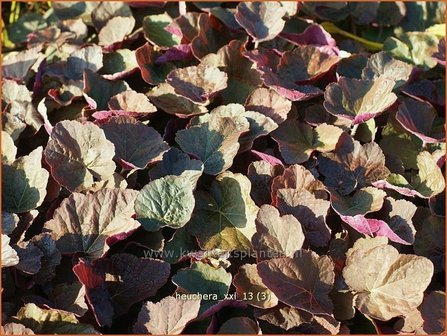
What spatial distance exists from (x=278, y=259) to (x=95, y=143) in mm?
441

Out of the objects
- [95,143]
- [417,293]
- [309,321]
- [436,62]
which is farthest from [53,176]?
[436,62]

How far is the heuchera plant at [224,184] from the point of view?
112cm

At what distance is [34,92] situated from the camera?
1.60 meters

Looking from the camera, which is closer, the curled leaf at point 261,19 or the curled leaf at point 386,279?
the curled leaf at point 386,279

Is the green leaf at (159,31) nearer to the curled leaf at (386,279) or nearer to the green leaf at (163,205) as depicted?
the green leaf at (163,205)

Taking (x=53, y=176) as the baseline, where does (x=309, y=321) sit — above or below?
below

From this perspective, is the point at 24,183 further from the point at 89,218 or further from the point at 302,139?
the point at 302,139

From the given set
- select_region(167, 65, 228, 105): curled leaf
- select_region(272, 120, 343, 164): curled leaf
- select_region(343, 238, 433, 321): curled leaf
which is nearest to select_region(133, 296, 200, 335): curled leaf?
select_region(343, 238, 433, 321): curled leaf

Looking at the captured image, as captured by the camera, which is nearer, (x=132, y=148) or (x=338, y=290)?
(x=338, y=290)

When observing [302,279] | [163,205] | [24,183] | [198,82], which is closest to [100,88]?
[198,82]

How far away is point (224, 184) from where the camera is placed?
130cm

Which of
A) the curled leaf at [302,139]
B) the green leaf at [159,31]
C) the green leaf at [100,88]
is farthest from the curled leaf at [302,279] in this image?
the green leaf at [159,31]

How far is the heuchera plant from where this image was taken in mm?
1122

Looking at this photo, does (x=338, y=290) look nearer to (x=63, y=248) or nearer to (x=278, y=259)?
(x=278, y=259)
